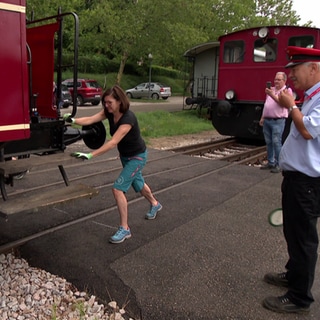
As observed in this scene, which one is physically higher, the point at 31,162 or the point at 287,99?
the point at 287,99

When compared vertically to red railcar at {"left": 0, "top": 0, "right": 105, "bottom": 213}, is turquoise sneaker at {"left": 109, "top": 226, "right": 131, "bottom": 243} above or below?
below

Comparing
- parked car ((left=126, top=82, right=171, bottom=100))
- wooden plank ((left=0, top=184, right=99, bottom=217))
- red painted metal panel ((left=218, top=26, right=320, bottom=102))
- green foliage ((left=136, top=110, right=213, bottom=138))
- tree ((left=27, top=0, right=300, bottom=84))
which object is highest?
tree ((left=27, top=0, right=300, bottom=84))

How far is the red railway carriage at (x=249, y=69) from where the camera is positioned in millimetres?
10795

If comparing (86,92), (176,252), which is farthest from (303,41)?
(86,92)

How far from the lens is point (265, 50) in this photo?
11.3 metres

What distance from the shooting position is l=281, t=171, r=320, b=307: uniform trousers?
10.0ft

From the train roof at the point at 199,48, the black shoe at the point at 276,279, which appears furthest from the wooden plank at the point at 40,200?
the train roof at the point at 199,48

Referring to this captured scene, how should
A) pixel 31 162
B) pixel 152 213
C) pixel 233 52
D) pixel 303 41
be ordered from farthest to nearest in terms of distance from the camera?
pixel 233 52
pixel 303 41
pixel 152 213
pixel 31 162

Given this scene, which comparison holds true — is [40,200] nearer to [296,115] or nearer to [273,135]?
[296,115]

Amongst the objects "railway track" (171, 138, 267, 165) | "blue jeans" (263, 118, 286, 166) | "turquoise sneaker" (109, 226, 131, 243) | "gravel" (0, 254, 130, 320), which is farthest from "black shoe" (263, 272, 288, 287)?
"railway track" (171, 138, 267, 165)

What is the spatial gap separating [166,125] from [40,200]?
12.0 m

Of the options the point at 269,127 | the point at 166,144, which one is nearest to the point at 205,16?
the point at 166,144

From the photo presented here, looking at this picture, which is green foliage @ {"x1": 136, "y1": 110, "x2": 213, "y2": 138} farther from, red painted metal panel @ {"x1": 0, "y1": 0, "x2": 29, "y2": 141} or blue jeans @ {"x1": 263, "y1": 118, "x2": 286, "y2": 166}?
red painted metal panel @ {"x1": 0, "y1": 0, "x2": 29, "y2": 141}

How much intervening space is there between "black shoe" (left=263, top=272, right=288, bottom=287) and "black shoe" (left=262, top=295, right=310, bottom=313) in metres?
0.34
